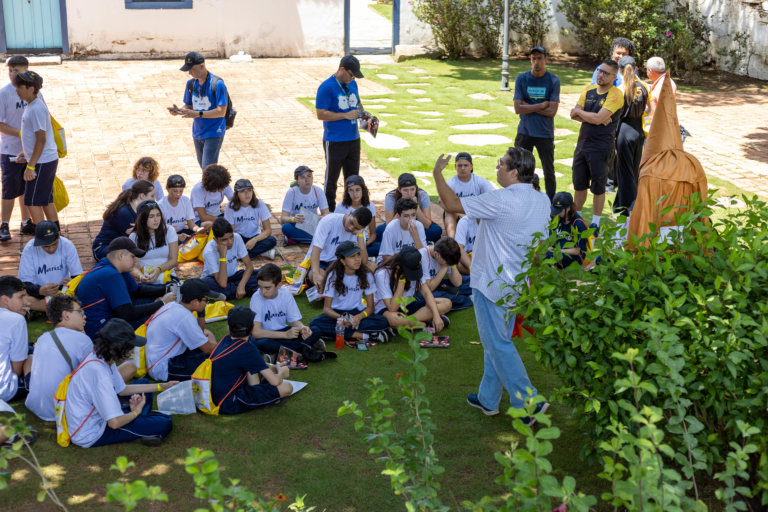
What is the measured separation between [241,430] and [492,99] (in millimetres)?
11870

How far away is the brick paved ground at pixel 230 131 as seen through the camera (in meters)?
11.0

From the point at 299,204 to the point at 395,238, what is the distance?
178 centimetres

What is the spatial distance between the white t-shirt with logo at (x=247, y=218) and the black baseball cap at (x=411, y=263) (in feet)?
7.86

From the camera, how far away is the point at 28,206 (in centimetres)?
891

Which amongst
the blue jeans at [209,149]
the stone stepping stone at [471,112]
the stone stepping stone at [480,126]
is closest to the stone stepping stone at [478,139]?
the stone stepping stone at [480,126]


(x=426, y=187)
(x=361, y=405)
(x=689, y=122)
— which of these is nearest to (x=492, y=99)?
(x=689, y=122)

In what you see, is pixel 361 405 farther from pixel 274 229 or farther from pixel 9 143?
pixel 9 143

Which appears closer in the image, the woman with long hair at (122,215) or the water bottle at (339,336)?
the water bottle at (339,336)

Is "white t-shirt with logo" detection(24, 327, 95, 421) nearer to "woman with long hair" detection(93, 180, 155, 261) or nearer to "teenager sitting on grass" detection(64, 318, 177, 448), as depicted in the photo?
"teenager sitting on grass" detection(64, 318, 177, 448)

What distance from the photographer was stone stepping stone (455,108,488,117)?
49.8 ft

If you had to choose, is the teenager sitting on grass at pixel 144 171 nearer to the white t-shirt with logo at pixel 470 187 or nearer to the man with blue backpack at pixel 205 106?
the man with blue backpack at pixel 205 106

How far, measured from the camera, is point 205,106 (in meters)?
10.2

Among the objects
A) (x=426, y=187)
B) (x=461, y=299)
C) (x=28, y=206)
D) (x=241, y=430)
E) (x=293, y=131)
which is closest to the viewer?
(x=241, y=430)

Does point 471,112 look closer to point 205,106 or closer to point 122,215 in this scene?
point 205,106
